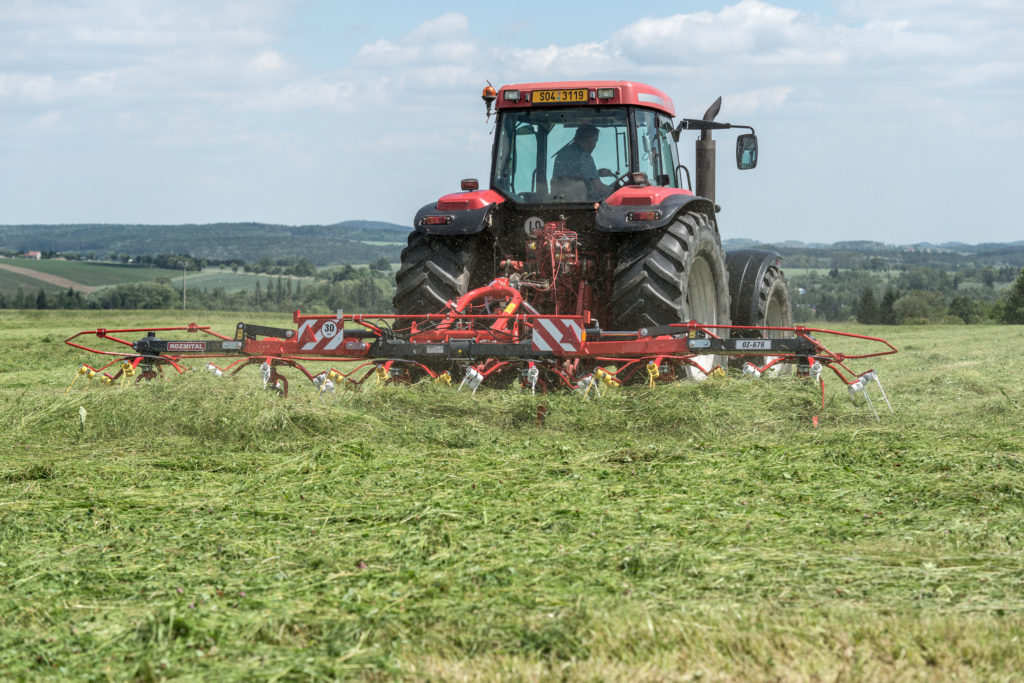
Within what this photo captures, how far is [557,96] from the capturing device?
27.6ft

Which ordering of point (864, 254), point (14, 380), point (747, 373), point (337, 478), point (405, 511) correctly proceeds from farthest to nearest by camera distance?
1. point (864, 254)
2. point (14, 380)
3. point (747, 373)
4. point (337, 478)
5. point (405, 511)

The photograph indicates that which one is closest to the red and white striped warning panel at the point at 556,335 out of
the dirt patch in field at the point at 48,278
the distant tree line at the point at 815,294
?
the distant tree line at the point at 815,294

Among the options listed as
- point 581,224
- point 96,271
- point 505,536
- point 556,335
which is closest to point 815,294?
point 96,271

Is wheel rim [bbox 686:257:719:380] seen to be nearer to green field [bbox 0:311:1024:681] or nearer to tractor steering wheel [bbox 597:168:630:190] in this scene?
tractor steering wheel [bbox 597:168:630:190]

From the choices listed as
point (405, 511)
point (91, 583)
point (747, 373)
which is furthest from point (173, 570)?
point (747, 373)

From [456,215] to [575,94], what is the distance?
1409mm

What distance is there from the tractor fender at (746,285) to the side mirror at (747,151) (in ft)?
2.74

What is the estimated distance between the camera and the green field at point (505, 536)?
2682 millimetres

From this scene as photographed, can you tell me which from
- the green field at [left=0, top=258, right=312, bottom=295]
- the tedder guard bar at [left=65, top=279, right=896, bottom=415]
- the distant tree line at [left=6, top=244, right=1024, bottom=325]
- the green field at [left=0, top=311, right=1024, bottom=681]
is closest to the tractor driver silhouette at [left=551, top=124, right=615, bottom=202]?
the tedder guard bar at [left=65, top=279, right=896, bottom=415]

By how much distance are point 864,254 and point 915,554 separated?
5609 centimetres

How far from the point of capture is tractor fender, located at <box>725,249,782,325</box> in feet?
30.6

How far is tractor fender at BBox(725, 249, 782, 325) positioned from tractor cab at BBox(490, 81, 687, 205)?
4.03 ft

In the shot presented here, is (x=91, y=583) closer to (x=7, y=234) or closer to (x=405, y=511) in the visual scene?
(x=405, y=511)

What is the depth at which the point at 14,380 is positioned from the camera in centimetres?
1048
